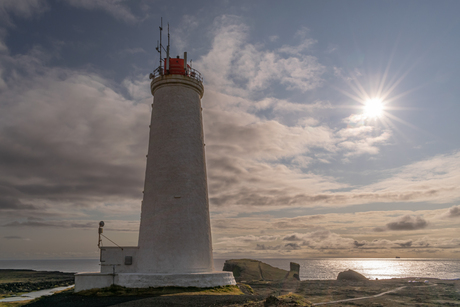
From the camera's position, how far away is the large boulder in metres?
46.3

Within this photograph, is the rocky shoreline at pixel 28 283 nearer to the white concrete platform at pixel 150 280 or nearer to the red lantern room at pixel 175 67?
the white concrete platform at pixel 150 280

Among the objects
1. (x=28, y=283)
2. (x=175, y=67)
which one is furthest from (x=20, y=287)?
(x=175, y=67)

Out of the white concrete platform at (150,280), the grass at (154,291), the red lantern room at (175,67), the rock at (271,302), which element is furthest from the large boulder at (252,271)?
the rock at (271,302)

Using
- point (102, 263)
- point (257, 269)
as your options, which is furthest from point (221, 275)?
point (257, 269)

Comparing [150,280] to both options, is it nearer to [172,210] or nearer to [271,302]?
[172,210]

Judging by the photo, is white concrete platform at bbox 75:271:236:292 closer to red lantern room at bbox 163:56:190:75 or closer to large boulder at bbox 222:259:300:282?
red lantern room at bbox 163:56:190:75

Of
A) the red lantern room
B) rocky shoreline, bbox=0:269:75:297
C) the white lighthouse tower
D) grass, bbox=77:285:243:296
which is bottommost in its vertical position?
rocky shoreline, bbox=0:269:75:297

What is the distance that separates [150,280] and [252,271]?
114 feet

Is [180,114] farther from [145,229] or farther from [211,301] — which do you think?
[211,301]

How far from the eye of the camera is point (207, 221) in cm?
1788

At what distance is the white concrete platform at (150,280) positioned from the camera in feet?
49.5

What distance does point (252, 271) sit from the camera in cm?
4722

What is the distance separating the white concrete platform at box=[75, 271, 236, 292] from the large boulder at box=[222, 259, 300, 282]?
31269 millimetres

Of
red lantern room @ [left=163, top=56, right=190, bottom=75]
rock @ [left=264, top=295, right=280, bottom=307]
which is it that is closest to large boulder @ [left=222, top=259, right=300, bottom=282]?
red lantern room @ [left=163, top=56, right=190, bottom=75]
